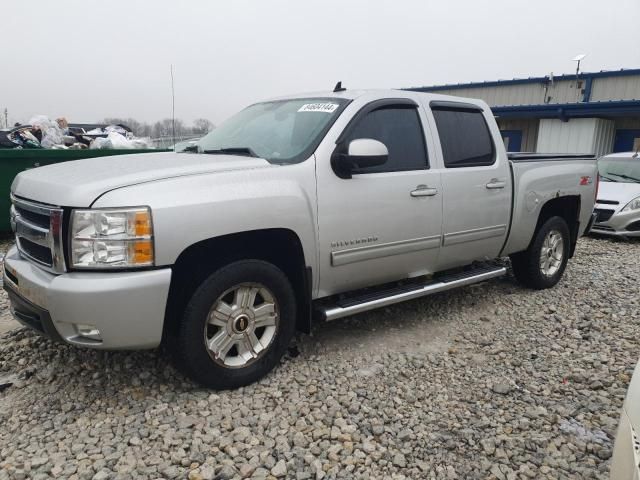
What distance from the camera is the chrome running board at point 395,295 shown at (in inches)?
134

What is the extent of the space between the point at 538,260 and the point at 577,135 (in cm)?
1269

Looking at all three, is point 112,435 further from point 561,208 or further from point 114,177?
point 561,208

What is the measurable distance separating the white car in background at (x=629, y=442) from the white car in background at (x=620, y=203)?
7.57m

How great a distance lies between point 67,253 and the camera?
2.60 metres

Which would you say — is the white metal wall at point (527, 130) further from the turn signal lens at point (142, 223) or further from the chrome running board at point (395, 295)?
the turn signal lens at point (142, 223)

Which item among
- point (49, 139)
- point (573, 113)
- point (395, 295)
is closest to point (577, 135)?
point (573, 113)

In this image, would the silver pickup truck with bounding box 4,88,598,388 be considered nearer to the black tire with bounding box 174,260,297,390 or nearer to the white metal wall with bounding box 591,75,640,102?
the black tire with bounding box 174,260,297,390

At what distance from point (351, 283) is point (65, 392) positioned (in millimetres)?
1953

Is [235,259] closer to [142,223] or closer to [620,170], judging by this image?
[142,223]

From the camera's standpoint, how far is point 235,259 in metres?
3.03

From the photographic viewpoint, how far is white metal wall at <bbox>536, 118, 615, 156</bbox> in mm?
15508

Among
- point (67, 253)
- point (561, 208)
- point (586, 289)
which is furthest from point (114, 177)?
point (586, 289)

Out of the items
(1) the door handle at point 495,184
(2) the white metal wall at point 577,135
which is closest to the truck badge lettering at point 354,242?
(1) the door handle at point 495,184

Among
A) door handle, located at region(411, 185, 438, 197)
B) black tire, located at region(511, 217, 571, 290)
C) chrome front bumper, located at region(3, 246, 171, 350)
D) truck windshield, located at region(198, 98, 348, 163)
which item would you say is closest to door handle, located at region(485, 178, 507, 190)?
door handle, located at region(411, 185, 438, 197)
